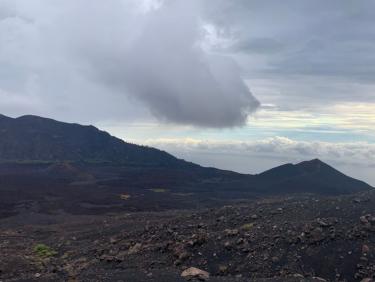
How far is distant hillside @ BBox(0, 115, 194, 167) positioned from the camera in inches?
4449

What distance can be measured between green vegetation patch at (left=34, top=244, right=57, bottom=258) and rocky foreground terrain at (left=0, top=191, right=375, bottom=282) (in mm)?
66

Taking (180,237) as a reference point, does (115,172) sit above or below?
above

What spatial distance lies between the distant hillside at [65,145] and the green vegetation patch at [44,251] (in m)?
84.3

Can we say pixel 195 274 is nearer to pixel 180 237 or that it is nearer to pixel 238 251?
pixel 238 251

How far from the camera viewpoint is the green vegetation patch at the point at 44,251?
25.9 metres

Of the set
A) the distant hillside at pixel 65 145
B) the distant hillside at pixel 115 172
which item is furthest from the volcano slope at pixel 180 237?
the distant hillside at pixel 65 145

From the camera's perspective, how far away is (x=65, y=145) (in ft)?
388

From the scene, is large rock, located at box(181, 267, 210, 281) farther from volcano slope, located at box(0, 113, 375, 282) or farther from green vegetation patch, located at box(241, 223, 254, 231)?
green vegetation patch, located at box(241, 223, 254, 231)

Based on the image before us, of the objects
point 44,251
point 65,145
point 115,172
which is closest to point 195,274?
point 44,251

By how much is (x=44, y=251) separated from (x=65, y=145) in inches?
3690

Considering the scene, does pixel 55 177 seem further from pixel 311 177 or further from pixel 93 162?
pixel 311 177

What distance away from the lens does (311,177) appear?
3374 inches

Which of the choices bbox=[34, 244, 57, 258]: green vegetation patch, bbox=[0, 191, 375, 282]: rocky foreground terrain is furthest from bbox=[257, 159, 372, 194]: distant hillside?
bbox=[0, 191, 375, 282]: rocky foreground terrain

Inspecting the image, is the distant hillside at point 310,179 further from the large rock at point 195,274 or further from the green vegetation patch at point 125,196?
the large rock at point 195,274
